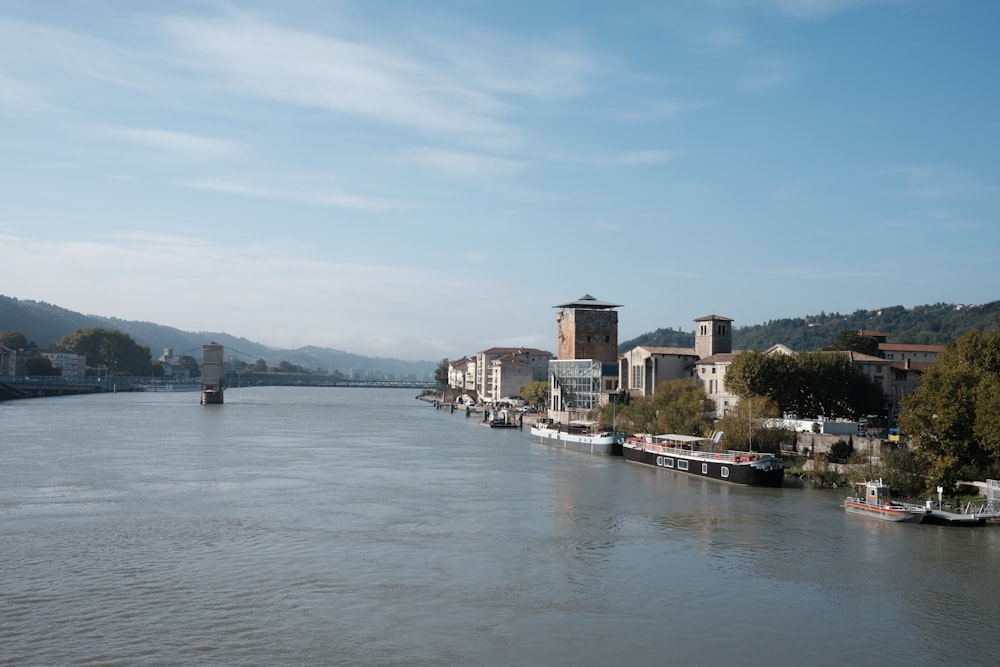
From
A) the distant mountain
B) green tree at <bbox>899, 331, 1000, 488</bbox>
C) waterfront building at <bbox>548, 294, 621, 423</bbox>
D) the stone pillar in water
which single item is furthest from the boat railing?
the distant mountain

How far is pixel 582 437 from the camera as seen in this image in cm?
5359

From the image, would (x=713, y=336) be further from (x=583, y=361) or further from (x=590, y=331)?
(x=590, y=331)

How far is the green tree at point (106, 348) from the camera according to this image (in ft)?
507

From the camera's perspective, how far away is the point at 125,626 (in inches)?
613

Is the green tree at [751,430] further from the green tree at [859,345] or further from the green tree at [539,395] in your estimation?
the green tree at [539,395]

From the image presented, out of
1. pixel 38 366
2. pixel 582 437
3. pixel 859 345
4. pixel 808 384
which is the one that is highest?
pixel 859 345

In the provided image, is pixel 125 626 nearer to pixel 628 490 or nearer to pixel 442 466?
pixel 628 490

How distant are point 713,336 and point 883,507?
1646 inches

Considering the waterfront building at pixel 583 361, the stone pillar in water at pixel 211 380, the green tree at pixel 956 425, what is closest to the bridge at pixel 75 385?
the stone pillar in water at pixel 211 380

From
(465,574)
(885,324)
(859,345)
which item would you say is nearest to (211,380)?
(859,345)

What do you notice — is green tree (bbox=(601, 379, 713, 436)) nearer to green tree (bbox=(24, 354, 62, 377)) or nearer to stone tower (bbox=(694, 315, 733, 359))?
stone tower (bbox=(694, 315, 733, 359))

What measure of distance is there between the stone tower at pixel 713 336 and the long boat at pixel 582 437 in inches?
476

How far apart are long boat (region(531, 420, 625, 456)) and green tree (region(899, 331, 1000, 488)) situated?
20403mm

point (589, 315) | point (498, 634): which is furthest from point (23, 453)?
point (589, 315)
